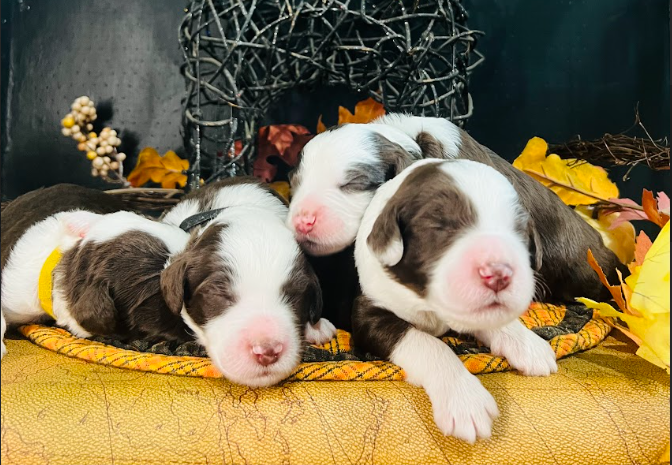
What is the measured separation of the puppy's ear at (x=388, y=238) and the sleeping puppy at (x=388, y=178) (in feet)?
0.85

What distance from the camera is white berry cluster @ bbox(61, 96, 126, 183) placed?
9.39 feet

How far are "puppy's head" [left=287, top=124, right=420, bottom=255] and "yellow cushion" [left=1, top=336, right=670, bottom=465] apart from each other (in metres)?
0.42

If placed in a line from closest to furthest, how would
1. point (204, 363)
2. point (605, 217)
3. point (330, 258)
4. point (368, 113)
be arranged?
point (204, 363), point (330, 258), point (605, 217), point (368, 113)

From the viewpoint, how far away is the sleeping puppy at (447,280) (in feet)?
3.76

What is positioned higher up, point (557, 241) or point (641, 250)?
point (641, 250)

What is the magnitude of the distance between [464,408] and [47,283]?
1.28 meters

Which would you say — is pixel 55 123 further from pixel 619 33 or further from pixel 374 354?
pixel 619 33

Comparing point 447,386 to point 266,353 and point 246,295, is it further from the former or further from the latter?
point 246,295

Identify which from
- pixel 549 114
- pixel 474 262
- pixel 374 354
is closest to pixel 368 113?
pixel 549 114

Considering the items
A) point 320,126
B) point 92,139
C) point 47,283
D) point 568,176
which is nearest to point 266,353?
point 47,283

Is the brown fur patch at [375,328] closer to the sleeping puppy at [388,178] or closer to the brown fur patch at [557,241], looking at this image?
the sleeping puppy at [388,178]

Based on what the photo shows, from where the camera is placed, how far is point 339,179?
1646mm

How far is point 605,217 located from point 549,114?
2.98 ft

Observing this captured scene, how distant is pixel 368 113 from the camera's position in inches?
109
